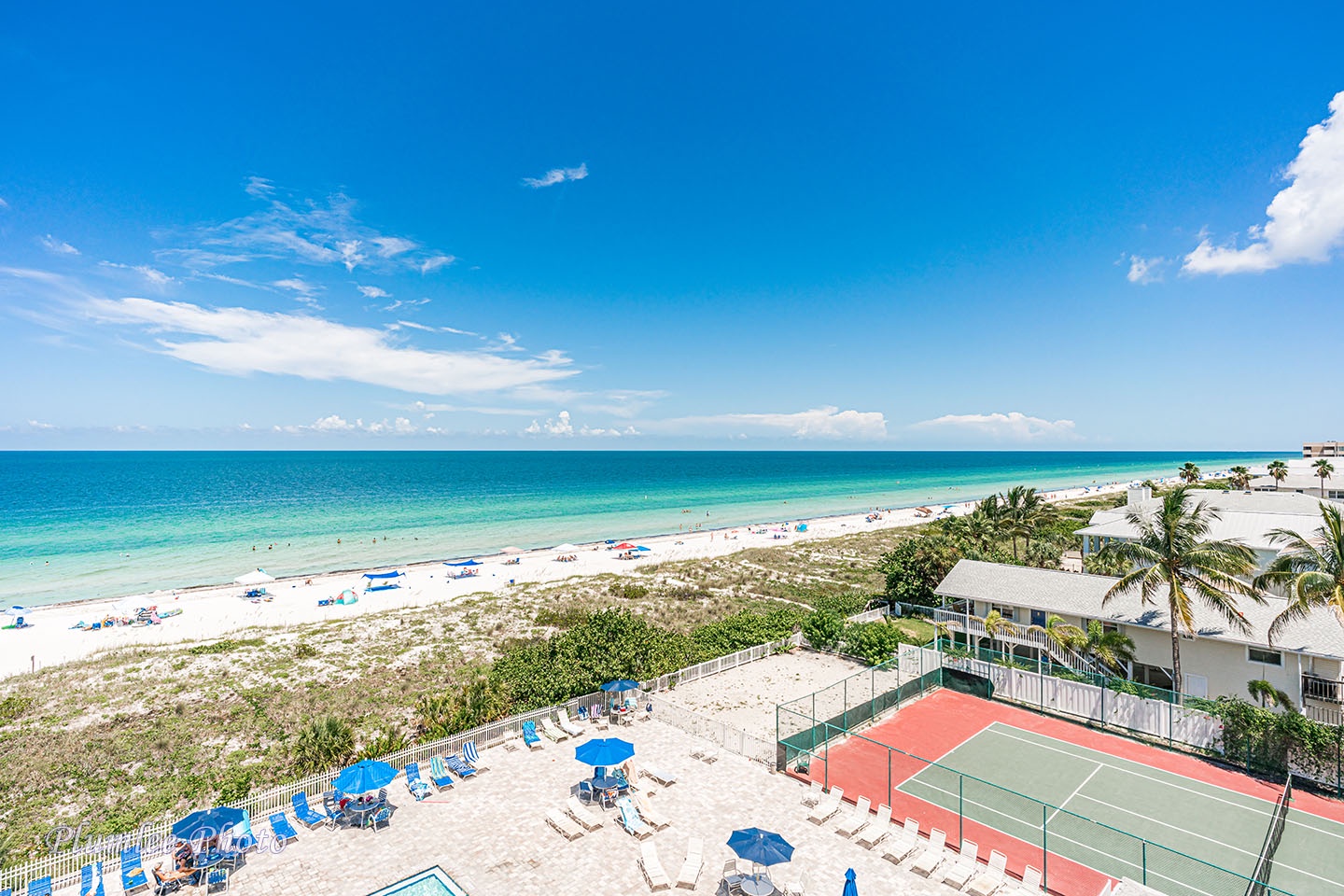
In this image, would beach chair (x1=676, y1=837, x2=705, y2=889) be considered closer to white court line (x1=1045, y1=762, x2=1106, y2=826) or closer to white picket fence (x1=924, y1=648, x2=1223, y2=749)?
white court line (x1=1045, y1=762, x2=1106, y2=826)

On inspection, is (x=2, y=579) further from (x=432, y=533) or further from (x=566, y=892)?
(x=566, y=892)

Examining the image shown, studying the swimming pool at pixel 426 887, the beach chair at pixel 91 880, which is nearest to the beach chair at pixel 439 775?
the swimming pool at pixel 426 887

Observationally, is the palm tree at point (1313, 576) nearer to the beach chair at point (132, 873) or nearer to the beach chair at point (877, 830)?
the beach chair at point (877, 830)

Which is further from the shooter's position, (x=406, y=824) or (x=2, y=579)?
(x=2, y=579)

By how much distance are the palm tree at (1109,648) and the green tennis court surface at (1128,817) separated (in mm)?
5639

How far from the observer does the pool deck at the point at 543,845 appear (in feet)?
43.7

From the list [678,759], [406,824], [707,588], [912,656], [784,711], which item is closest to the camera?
[406,824]

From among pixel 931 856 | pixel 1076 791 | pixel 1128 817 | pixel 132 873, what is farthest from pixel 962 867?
pixel 132 873

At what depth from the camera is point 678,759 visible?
19266 mm

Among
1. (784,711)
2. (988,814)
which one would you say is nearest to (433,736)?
(784,711)

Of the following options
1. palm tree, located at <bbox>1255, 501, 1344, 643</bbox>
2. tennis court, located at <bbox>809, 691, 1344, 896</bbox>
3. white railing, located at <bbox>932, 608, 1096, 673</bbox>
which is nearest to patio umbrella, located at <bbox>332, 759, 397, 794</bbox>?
tennis court, located at <bbox>809, 691, 1344, 896</bbox>

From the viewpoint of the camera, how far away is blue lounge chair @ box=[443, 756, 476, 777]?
18.0 metres

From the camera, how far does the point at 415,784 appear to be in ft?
56.1

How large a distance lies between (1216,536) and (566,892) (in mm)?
38047
